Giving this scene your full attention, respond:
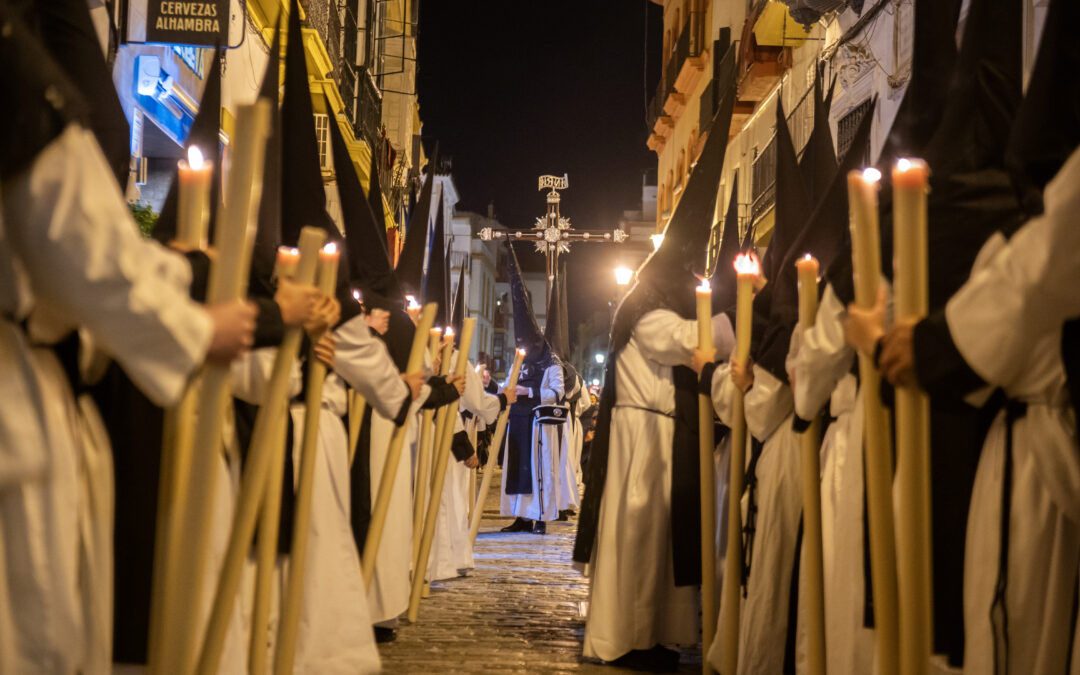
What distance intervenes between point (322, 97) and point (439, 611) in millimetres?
12420

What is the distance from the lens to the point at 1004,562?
2842 millimetres

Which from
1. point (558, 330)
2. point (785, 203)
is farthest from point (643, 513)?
point (558, 330)

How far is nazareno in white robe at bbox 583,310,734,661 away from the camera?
5840 millimetres

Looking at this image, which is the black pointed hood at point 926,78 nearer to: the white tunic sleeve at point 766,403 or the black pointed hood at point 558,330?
the white tunic sleeve at point 766,403

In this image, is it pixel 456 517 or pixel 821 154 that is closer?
pixel 821 154

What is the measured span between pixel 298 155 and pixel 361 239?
1.18 m

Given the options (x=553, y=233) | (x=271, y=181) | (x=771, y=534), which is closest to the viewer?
(x=271, y=181)

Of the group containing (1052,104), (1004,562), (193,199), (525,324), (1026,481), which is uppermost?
(525,324)

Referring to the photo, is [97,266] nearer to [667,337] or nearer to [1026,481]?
[1026,481]

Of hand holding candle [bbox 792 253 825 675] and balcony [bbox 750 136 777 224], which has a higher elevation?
balcony [bbox 750 136 777 224]

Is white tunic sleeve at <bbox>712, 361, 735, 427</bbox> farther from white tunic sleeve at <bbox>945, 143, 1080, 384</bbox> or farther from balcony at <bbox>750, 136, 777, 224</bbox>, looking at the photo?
balcony at <bbox>750, 136, 777, 224</bbox>

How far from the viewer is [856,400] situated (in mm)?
4000

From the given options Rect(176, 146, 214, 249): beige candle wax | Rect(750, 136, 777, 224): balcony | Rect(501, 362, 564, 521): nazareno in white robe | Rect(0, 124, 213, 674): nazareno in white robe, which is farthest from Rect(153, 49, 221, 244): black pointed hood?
Rect(750, 136, 777, 224): balcony

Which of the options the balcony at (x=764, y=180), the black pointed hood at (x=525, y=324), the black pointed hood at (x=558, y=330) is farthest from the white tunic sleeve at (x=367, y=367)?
the balcony at (x=764, y=180)
